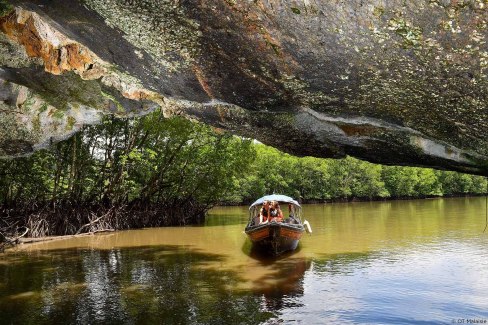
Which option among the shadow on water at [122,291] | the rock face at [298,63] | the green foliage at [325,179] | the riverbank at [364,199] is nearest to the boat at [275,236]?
the shadow on water at [122,291]

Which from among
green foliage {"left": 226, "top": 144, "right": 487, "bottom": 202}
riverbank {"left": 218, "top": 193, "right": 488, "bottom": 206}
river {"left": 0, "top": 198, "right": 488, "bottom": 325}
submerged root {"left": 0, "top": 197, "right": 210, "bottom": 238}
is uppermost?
green foliage {"left": 226, "top": 144, "right": 487, "bottom": 202}

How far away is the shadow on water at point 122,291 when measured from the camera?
9.20 meters

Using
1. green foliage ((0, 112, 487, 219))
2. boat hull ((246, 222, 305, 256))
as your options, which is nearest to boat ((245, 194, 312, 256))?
boat hull ((246, 222, 305, 256))

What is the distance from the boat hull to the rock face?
34.4 feet

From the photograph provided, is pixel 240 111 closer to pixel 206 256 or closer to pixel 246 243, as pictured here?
pixel 206 256

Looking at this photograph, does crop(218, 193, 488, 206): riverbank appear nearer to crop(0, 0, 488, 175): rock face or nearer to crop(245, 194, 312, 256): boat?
crop(245, 194, 312, 256): boat

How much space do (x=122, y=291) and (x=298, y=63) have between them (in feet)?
30.1

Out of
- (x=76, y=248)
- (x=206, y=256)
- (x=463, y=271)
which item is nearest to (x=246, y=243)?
(x=206, y=256)

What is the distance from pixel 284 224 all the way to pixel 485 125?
1280 cm

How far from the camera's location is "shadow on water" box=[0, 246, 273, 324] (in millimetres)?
9203

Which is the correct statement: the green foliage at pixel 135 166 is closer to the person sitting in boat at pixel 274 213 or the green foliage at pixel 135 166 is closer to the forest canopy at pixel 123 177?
the forest canopy at pixel 123 177

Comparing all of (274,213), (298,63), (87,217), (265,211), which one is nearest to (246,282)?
(274,213)

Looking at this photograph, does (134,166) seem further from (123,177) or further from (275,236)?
(275,236)

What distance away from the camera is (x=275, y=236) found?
16.3 meters
